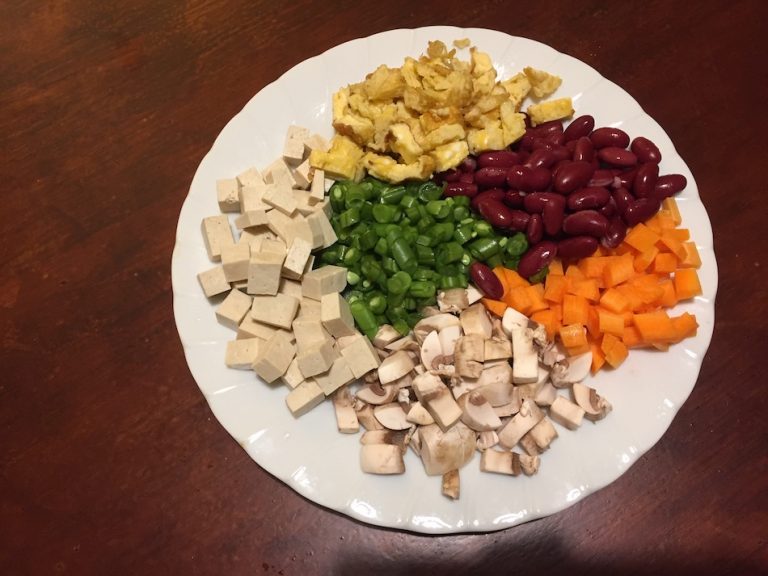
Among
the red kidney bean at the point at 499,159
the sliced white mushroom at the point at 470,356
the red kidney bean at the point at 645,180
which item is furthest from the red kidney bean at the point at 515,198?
the sliced white mushroom at the point at 470,356

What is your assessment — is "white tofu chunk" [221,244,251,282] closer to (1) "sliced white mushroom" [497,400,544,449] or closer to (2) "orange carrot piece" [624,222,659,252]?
(1) "sliced white mushroom" [497,400,544,449]

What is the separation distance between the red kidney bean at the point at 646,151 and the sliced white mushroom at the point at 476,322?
0.85 meters

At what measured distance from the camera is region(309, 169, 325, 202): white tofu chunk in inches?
85.6

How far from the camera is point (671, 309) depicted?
2123mm

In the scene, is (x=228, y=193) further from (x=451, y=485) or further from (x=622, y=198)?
(x=622, y=198)

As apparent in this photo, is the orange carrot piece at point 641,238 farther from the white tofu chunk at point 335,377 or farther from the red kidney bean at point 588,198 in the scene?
the white tofu chunk at point 335,377

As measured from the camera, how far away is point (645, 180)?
2.08 metres

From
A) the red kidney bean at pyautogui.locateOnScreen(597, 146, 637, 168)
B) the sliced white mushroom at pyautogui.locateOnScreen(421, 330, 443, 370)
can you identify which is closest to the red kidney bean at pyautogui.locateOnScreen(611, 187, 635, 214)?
the red kidney bean at pyautogui.locateOnScreen(597, 146, 637, 168)

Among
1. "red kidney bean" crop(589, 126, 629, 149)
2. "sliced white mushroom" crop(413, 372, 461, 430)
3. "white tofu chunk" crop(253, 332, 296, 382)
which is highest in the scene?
"red kidney bean" crop(589, 126, 629, 149)

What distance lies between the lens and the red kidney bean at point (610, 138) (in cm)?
216

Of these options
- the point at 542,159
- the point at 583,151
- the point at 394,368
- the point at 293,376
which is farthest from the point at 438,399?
the point at 583,151

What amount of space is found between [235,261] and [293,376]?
47 cm

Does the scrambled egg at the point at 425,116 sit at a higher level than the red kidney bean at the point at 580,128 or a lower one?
higher

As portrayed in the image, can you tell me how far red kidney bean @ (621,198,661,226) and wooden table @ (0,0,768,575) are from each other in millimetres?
527
